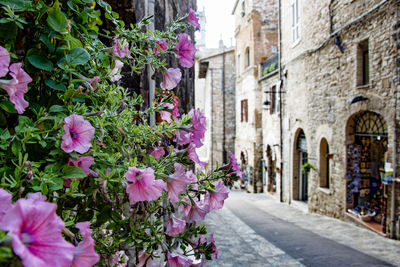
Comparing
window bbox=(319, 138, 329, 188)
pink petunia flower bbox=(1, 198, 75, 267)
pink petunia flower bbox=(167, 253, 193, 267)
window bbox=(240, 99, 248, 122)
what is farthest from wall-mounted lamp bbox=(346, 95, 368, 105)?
window bbox=(240, 99, 248, 122)

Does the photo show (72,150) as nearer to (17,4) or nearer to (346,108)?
(17,4)

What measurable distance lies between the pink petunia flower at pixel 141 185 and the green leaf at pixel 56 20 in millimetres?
372

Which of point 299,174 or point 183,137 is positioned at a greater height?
point 183,137

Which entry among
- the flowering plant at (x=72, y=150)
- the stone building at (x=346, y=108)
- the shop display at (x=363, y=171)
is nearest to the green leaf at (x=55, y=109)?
the flowering plant at (x=72, y=150)

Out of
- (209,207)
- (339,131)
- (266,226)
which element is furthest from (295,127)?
(209,207)

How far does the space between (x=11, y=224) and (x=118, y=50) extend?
72 centimetres

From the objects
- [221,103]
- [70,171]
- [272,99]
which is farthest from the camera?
[221,103]

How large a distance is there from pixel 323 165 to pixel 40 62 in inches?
412

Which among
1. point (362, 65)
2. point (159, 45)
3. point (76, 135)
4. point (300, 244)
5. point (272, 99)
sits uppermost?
point (272, 99)

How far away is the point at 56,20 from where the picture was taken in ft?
2.71

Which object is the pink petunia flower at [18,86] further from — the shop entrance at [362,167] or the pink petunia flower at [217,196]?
the shop entrance at [362,167]

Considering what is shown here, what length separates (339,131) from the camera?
9.10 metres

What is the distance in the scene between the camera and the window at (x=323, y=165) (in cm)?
Result: 1038

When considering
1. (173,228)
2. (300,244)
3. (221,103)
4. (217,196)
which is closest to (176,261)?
(173,228)
